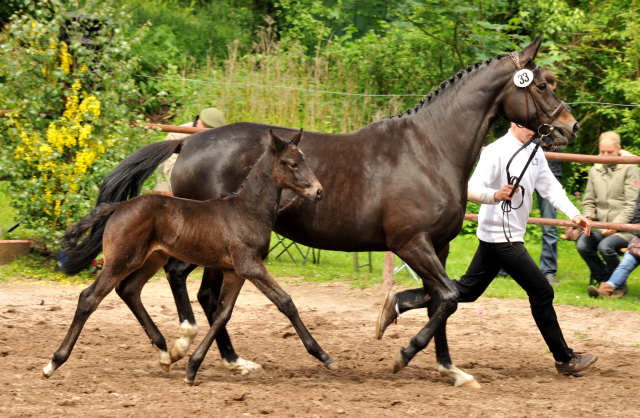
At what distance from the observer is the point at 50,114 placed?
7.61 metres

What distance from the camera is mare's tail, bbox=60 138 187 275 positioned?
16.0ft

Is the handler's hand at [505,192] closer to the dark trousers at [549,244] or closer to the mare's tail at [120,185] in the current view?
the mare's tail at [120,185]

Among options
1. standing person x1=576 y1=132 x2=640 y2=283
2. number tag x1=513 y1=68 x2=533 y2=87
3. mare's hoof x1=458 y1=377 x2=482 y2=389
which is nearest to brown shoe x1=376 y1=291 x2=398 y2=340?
mare's hoof x1=458 y1=377 x2=482 y2=389

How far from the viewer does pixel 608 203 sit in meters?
7.58

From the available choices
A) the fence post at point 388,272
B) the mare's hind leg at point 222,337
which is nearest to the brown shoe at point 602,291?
the fence post at point 388,272

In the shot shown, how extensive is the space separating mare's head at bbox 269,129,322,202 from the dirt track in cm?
121

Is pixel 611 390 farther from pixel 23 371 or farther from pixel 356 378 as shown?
pixel 23 371

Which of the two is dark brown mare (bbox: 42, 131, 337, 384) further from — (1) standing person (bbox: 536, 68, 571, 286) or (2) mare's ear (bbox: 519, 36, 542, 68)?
(1) standing person (bbox: 536, 68, 571, 286)

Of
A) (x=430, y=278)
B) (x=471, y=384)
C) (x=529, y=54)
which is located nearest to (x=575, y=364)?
(x=471, y=384)

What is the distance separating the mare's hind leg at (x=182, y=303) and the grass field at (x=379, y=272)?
2.70m

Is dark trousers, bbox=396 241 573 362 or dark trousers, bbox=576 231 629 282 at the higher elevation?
dark trousers, bbox=396 241 573 362

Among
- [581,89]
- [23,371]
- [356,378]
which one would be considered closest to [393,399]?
[356,378]

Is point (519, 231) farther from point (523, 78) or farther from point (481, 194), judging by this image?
point (523, 78)

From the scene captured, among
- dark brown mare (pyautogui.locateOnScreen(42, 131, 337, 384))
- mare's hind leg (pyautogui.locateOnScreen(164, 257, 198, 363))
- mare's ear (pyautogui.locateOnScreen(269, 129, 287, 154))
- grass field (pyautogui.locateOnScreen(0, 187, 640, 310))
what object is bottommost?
grass field (pyautogui.locateOnScreen(0, 187, 640, 310))
